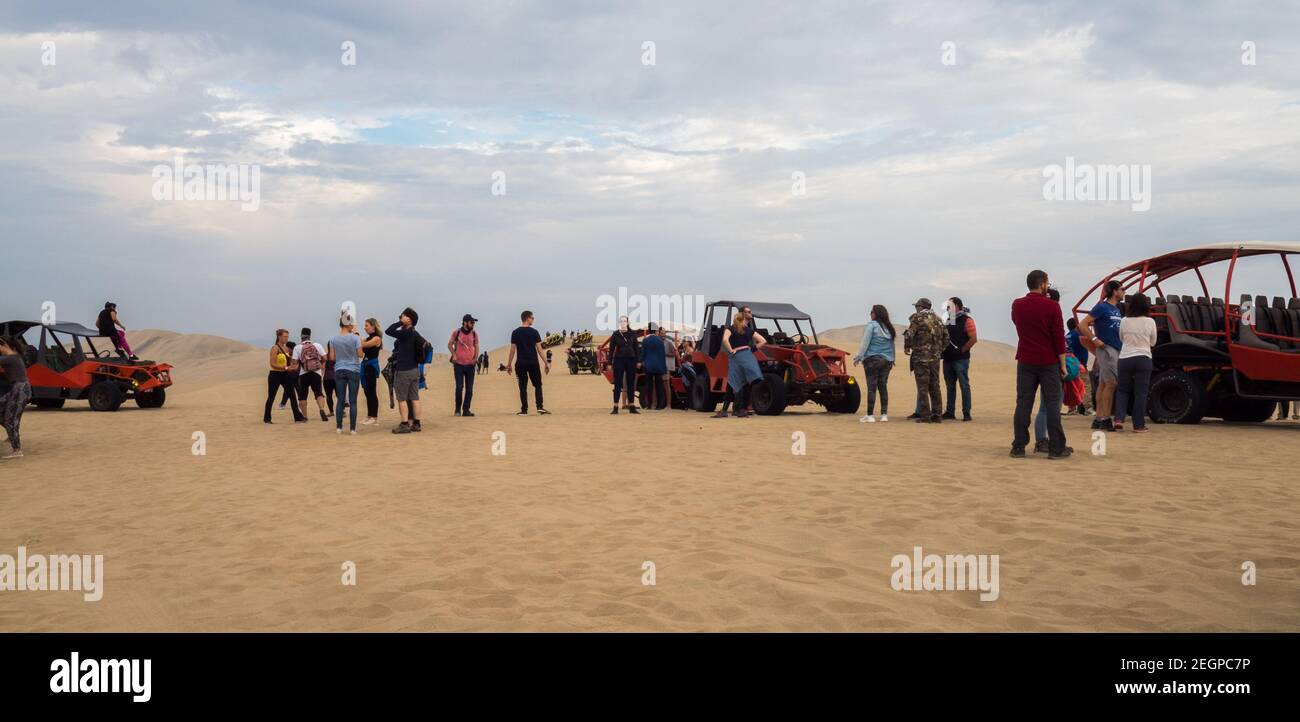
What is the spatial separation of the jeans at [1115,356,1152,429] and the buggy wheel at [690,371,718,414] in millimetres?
8346

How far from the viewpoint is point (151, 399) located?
916 inches

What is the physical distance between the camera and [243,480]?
32.9 ft

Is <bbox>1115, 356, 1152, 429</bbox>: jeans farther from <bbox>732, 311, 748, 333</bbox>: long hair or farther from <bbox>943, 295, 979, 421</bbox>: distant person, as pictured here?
<bbox>732, 311, 748, 333</bbox>: long hair

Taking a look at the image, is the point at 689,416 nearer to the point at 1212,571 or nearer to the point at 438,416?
the point at 438,416

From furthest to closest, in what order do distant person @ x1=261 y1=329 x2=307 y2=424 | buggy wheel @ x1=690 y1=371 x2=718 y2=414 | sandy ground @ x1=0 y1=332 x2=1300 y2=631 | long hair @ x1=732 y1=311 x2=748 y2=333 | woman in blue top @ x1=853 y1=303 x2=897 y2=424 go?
buggy wheel @ x1=690 y1=371 x2=718 y2=414 < distant person @ x1=261 y1=329 x2=307 y2=424 < long hair @ x1=732 y1=311 x2=748 y2=333 < woman in blue top @ x1=853 y1=303 x2=897 y2=424 < sandy ground @ x1=0 y1=332 x2=1300 y2=631

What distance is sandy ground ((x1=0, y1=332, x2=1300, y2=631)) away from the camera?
492 cm

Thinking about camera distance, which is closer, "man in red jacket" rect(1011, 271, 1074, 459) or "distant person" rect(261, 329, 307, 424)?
"man in red jacket" rect(1011, 271, 1074, 459)

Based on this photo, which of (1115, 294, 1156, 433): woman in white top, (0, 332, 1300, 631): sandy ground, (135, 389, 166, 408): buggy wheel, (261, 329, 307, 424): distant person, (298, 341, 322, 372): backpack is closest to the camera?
(0, 332, 1300, 631): sandy ground

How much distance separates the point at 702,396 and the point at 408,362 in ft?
22.6

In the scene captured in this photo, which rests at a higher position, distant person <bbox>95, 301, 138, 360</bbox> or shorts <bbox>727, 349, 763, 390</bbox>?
distant person <bbox>95, 301, 138, 360</bbox>

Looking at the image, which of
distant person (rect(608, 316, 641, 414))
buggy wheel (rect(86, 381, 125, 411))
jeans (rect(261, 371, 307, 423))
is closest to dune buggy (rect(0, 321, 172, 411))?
buggy wheel (rect(86, 381, 125, 411))

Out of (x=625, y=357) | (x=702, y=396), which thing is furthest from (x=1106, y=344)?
(x=625, y=357)

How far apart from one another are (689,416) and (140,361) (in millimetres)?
13711
